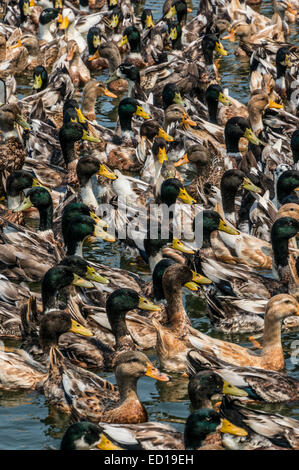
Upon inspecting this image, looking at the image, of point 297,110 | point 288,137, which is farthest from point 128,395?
point 297,110

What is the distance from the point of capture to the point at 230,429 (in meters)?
8.83

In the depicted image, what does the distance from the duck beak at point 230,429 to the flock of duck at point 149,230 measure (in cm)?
2

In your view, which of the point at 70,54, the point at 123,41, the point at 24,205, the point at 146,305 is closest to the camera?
the point at 146,305

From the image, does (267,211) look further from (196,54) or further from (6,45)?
(6,45)

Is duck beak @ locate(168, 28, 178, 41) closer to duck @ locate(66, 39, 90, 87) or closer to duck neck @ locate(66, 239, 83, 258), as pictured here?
duck @ locate(66, 39, 90, 87)

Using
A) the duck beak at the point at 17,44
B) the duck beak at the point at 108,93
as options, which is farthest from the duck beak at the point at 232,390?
the duck beak at the point at 17,44

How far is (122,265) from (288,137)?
4037 mm

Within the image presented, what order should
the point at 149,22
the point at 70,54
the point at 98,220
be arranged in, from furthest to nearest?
the point at 149,22, the point at 70,54, the point at 98,220

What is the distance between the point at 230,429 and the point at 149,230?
443 centimetres


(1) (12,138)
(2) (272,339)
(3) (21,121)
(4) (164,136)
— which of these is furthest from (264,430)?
(3) (21,121)

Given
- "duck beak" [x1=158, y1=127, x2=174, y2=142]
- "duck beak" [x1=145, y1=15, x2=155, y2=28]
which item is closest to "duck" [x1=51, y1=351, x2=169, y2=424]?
"duck beak" [x1=158, y1=127, x2=174, y2=142]

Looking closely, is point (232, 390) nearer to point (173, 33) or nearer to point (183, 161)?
point (183, 161)

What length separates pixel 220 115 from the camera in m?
17.2

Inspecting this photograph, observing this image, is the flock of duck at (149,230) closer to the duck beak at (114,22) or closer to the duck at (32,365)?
the duck at (32,365)
